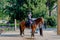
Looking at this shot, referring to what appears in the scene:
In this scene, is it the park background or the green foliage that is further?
the green foliage

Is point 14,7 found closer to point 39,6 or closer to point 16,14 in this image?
point 16,14

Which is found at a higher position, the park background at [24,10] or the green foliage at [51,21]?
the park background at [24,10]

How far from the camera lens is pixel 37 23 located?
11391 mm

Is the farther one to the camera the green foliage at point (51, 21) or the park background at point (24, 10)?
the green foliage at point (51, 21)

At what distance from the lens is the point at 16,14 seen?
61.2 feet

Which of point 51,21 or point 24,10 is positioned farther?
point 51,21

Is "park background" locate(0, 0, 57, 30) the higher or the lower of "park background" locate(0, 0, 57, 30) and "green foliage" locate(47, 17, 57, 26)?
the higher

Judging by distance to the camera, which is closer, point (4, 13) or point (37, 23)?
point (37, 23)

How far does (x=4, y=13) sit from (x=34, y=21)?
31.0ft

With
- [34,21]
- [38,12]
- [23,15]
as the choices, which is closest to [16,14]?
[23,15]

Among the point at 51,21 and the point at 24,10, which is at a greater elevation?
the point at 24,10

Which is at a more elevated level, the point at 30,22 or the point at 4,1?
the point at 4,1

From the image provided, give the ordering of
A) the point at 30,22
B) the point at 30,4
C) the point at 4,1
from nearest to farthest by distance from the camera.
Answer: the point at 30,22 < the point at 30,4 < the point at 4,1

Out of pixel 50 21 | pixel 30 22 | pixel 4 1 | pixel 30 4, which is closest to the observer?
pixel 30 22
